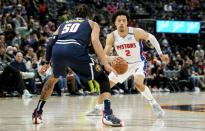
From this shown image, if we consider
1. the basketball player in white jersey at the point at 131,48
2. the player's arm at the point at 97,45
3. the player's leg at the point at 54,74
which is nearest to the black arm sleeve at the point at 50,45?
the player's leg at the point at 54,74

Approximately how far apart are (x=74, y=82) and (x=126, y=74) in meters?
6.45

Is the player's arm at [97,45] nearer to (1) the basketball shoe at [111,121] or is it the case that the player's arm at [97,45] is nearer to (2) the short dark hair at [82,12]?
(2) the short dark hair at [82,12]

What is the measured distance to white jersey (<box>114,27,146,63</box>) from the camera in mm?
6602

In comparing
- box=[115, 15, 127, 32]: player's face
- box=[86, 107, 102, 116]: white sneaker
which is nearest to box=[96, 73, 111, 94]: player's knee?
box=[86, 107, 102, 116]: white sneaker

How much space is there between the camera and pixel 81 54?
482cm

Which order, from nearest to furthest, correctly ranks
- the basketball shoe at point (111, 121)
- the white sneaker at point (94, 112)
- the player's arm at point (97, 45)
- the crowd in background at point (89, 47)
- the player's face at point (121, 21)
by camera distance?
the basketball shoe at point (111, 121)
the player's arm at point (97, 45)
the white sneaker at point (94, 112)
the player's face at point (121, 21)
the crowd in background at point (89, 47)

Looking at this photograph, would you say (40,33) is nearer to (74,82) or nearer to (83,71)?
(74,82)

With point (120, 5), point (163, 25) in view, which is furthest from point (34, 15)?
point (163, 25)

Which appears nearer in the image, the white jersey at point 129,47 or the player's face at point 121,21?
the player's face at point 121,21

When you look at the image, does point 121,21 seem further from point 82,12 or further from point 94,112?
point 94,112

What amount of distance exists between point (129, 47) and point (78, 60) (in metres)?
1.96

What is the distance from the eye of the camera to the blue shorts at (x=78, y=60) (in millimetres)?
4809

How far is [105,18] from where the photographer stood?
2109 centimetres

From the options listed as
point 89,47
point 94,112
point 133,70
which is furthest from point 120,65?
point 89,47
